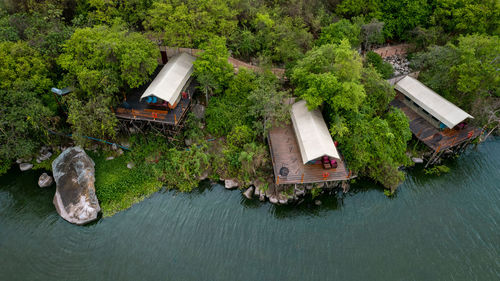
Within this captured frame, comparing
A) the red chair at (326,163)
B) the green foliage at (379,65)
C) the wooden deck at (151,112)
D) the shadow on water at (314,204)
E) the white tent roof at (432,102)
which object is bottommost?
the shadow on water at (314,204)

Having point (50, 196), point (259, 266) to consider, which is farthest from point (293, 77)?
point (50, 196)

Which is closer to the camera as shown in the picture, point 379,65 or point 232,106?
point 232,106

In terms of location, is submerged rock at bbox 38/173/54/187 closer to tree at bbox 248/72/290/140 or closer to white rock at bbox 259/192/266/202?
white rock at bbox 259/192/266/202

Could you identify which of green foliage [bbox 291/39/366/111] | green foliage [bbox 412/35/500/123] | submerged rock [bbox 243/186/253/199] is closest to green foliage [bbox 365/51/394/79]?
green foliage [bbox 412/35/500/123]

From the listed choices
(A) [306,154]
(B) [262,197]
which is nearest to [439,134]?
(A) [306,154]

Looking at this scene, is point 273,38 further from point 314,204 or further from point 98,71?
point 314,204

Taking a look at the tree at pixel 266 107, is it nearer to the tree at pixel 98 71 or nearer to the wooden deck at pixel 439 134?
the tree at pixel 98 71

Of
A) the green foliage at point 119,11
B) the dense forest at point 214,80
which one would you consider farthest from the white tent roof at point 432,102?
the green foliage at point 119,11
